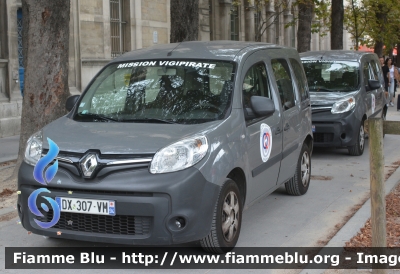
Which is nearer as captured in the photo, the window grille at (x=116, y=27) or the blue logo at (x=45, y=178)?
the blue logo at (x=45, y=178)

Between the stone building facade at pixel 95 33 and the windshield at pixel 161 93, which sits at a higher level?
the stone building facade at pixel 95 33

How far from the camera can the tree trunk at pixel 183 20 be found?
13664 millimetres

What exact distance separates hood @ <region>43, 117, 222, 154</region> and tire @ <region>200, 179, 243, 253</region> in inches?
22.6

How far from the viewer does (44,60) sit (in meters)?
9.37

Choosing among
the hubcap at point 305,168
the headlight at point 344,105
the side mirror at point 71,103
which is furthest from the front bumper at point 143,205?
the headlight at point 344,105

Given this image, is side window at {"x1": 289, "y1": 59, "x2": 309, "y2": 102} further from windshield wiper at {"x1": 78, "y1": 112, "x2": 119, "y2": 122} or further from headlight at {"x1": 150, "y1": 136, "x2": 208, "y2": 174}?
headlight at {"x1": 150, "y1": 136, "x2": 208, "y2": 174}

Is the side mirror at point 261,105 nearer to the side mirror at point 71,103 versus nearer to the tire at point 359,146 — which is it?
the side mirror at point 71,103

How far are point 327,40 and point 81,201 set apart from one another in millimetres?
45657

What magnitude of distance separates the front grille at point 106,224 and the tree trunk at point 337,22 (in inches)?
770

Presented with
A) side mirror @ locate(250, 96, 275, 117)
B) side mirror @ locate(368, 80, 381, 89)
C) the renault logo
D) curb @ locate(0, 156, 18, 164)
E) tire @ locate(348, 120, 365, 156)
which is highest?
side mirror @ locate(368, 80, 381, 89)

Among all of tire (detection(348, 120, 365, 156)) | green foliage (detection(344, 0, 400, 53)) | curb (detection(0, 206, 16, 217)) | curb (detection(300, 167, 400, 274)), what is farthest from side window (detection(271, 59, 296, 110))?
green foliage (detection(344, 0, 400, 53))

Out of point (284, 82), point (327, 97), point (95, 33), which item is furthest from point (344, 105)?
point (95, 33)

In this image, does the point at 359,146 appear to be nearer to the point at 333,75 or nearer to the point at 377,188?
the point at 333,75

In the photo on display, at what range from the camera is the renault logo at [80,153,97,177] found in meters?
5.45
